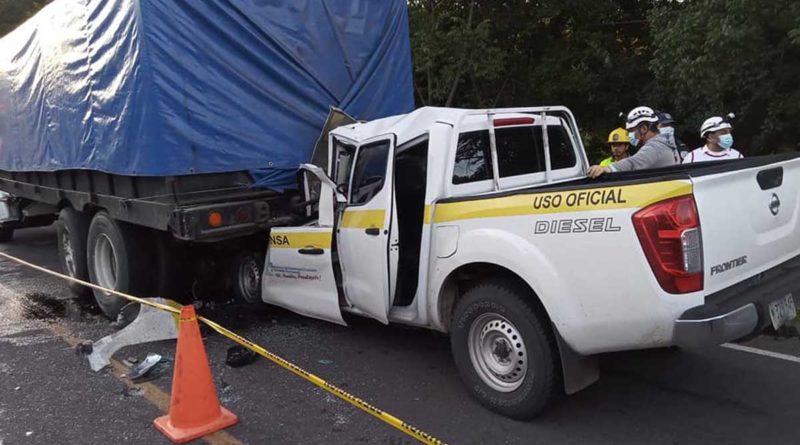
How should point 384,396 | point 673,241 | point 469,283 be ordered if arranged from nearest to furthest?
point 673,241, point 469,283, point 384,396

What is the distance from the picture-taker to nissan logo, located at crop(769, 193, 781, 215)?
3.46 meters

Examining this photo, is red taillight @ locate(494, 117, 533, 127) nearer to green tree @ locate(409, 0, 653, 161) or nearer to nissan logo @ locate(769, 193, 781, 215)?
nissan logo @ locate(769, 193, 781, 215)

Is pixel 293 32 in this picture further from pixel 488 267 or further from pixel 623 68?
pixel 623 68

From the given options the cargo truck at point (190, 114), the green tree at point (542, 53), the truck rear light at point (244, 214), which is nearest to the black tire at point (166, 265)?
the cargo truck at point (190, 114)

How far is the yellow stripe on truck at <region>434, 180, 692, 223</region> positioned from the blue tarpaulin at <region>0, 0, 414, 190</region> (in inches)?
96.5

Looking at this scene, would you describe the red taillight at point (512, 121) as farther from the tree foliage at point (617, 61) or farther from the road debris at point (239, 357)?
the tree foliage at point (617, 61)

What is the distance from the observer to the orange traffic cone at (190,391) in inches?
145

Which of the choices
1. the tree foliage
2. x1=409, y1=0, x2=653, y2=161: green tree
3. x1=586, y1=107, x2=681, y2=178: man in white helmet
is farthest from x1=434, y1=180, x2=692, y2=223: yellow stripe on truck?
x1=409, y1=0, x2=653, y2=161: green tree

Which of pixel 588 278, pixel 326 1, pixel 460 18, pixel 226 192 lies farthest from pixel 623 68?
pixel 588 278

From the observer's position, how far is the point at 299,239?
5.06 metres

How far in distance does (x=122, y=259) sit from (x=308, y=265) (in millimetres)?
2161

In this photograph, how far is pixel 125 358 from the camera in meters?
5.02

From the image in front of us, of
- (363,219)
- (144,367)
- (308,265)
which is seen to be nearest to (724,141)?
(363,219)

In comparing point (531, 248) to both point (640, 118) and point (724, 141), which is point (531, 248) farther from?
point (724, 141)
